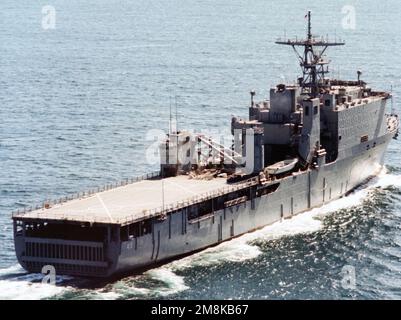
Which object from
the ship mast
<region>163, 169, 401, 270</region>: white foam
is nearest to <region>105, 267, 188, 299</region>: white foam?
<region>163, 169, 401, 270</region>: white foam

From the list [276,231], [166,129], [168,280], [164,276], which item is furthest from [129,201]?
[166,129]

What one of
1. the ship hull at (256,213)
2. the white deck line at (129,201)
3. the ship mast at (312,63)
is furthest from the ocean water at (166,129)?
the ship mast at (312,63)

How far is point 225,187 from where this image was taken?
72125 millimetres

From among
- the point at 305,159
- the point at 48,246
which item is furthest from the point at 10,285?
the point at 305,159

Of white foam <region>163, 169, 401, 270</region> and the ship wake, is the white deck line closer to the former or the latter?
the ship wake

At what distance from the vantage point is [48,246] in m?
61.4

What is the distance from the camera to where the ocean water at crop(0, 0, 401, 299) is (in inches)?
2408

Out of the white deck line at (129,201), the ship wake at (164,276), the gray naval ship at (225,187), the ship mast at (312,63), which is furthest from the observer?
the ship mast at (312,63)

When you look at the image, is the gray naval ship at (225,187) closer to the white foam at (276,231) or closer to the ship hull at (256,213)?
the ship hull at (256,213)

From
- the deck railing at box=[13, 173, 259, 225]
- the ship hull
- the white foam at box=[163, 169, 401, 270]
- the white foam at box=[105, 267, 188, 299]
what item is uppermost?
the deck railing at box=[13, 173, 259, 225]

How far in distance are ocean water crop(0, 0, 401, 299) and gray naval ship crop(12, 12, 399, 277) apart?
141 centimetres

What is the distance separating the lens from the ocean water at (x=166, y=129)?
61156mm

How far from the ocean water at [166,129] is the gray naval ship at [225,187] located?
1411 millimetres
